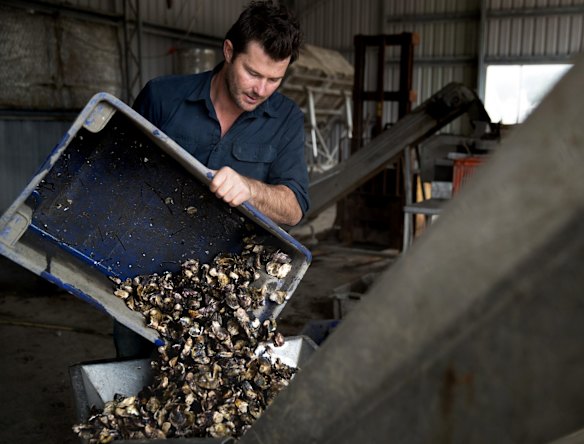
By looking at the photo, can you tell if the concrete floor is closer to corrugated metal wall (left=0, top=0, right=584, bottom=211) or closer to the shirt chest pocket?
the shirt chest pocket

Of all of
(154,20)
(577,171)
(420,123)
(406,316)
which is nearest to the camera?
(577,171)

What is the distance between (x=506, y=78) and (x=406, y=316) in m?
11.2

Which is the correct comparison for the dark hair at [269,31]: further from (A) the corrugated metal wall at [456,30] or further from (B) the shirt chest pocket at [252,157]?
(A) the corrugated metal wall at [456,30]

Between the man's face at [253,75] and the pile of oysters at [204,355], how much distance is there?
51 centimetres

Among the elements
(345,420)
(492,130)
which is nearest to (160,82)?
(345,420)

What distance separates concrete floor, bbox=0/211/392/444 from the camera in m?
2.77

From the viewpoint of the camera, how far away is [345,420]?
2.55ft

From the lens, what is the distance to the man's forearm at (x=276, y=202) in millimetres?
1781

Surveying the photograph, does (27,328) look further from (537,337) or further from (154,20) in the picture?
(154,20)

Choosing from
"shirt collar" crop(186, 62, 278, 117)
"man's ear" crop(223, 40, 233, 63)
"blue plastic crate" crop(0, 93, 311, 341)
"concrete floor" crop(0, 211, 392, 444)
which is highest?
"man's ear" crop(223, 40, 233, 63)

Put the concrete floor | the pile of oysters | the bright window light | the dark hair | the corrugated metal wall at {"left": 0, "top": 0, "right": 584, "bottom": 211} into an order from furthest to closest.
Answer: the bright window light → the corrugated metal wall at {"left": 0, "top": 0, "right": 584, "bottom": 211} → the concrete floor → the dark hair → the pile of oysters

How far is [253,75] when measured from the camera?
194 centimetres

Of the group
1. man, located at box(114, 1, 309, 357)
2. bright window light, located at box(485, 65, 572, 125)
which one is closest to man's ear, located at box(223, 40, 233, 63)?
man, located at box(114, 1, 309, 357)

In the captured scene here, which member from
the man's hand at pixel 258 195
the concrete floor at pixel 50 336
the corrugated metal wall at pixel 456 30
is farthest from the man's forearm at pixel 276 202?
the corrugated metal wall at pixel 456 30
